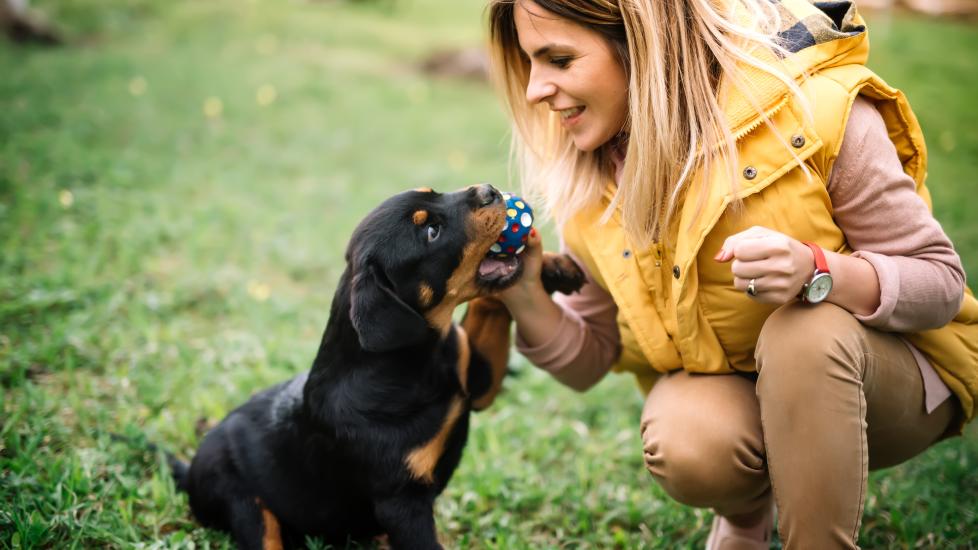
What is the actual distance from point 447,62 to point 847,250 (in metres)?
8.32

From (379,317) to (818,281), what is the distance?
3.98 ft

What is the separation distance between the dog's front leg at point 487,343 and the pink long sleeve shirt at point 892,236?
120cm

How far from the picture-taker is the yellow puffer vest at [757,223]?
211 centimetres

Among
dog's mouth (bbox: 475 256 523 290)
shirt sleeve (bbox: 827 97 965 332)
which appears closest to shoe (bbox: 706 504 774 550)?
shirt sleeve (bbox: 827 97 965 332)

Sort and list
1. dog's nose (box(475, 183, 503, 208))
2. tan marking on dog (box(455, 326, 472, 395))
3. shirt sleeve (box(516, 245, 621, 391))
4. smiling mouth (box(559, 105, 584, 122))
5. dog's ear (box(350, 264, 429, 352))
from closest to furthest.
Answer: dog's ear (box(350, 264, 429, 352))
smiling mouth (box(559, 105, 584, 122))
dog's nose (box(475, 183, 503, 208))
tan marking on dog (box(455, 326, 472, 395))
shirt sleeve (box(516, 245, 621, 391))

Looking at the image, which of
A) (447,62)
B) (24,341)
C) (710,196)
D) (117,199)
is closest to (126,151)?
(117,199)

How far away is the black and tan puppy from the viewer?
7.89 feet

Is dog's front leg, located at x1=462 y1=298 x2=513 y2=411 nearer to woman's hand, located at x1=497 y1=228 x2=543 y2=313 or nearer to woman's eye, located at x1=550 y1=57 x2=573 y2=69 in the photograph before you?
woman's hand, located at x1=497 y1=228 x2=543 y2=313

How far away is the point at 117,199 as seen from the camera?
5.36m

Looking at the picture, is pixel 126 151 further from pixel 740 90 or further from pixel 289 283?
pixel 740 90

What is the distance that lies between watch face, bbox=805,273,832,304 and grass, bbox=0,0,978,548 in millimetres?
1110

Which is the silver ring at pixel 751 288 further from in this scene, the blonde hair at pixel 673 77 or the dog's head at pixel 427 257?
the dog's head at pixel 427 257

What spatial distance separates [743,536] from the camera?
248 cm

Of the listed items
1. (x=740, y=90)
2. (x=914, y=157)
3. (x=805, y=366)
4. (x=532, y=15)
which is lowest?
(x=805, y=366)
